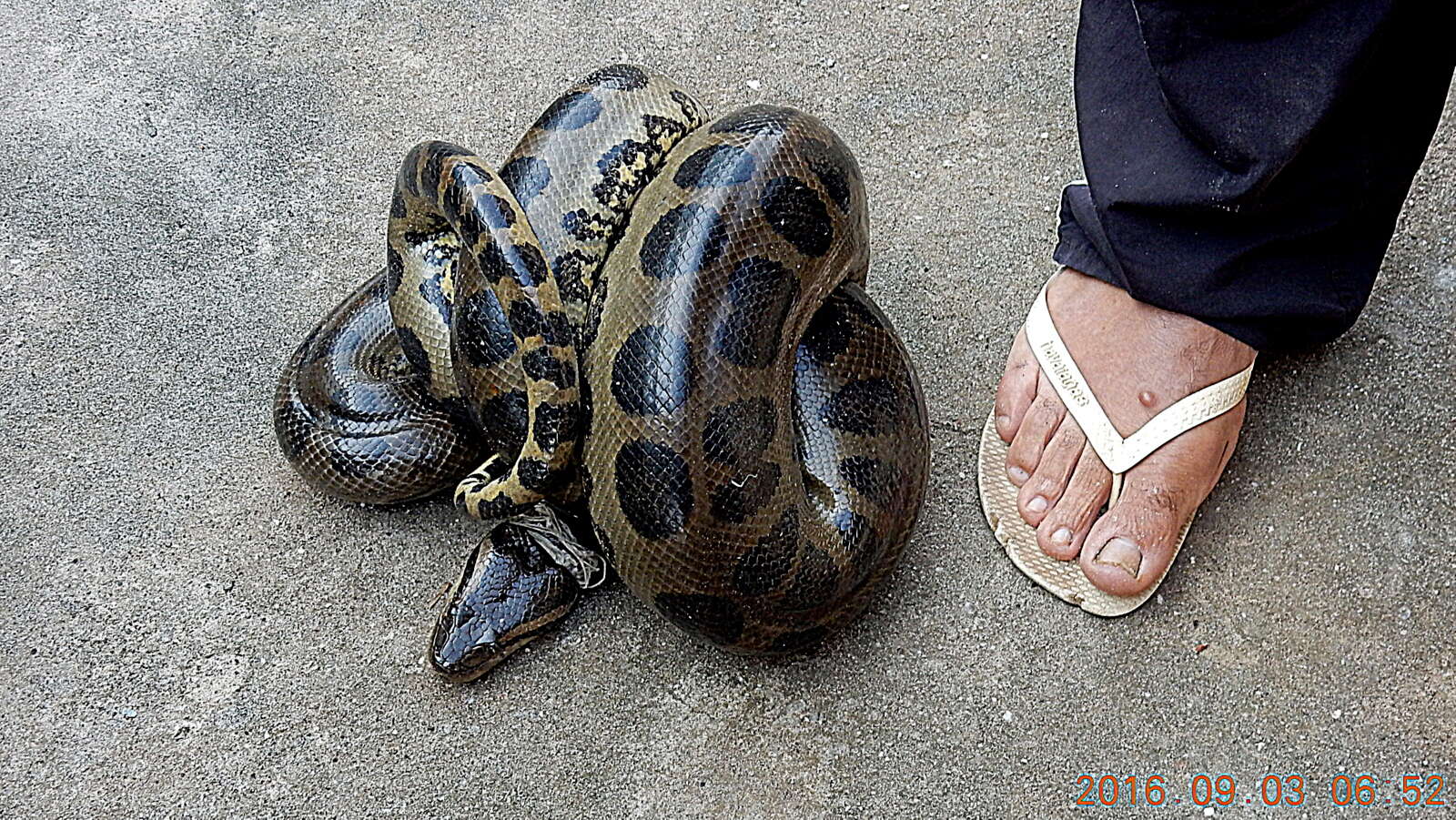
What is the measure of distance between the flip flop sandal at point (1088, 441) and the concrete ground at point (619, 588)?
6cm

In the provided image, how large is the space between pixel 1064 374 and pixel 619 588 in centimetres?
122

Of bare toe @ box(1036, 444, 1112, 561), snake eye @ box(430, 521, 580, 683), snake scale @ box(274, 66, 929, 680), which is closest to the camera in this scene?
snake scale @ box(274, 66, 929, 680)

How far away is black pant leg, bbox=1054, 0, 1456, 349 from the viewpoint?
2.48 meters

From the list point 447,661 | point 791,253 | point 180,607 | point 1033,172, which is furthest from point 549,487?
point 1033,172

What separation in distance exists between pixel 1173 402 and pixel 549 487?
4.89ft

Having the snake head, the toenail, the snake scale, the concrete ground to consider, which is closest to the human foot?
the toenail

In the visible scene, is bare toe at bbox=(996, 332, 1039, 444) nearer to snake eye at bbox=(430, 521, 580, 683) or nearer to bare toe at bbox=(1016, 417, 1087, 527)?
bare toe at bbox=(1016, 417, 1087, 527)

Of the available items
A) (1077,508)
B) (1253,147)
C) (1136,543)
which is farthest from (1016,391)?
(1253,147)

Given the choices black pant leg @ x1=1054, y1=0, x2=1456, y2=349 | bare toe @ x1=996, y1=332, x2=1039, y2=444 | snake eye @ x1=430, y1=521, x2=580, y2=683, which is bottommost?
snake eye @ x1=430, y1=521, x2=580, y2=683

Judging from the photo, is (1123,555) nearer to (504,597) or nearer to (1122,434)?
(1122,434)
